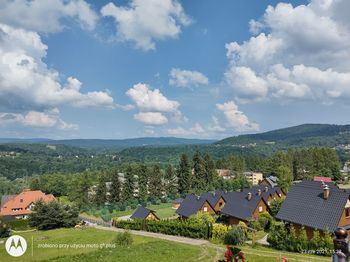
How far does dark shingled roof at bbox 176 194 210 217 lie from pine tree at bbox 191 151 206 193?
118 ft

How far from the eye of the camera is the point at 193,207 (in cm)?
5022

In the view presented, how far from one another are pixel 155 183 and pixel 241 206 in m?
44.2

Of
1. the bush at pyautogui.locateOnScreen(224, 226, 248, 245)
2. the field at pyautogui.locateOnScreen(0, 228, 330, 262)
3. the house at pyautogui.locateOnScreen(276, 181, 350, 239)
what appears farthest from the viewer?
the bush at pyautogui.locateOnScreen(224, 226, 248, 245)

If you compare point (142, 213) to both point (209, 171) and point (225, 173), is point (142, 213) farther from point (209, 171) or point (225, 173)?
point (225, 173)

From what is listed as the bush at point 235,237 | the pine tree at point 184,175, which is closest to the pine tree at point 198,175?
the pine tree at point 184,175

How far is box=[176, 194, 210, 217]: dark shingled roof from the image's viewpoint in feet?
163

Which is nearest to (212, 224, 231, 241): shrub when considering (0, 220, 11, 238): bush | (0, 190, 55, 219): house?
(0, 220, 11, 238): bush

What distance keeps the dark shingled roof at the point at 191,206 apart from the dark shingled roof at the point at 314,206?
739 inches

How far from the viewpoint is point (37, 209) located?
46.9 meters

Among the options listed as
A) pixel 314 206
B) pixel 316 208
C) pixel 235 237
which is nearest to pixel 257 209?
pixel 314 206

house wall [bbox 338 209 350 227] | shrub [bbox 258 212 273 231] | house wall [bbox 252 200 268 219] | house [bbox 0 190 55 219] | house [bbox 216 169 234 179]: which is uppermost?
house wall [bbox 338 209 350 227]

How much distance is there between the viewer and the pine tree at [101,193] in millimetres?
81000

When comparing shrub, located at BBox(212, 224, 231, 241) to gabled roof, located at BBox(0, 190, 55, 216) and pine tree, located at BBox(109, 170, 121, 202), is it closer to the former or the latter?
pine tree, located at BBox(109, 170, 121, 202)

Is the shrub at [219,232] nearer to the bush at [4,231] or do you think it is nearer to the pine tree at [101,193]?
the bush at [4,231]
